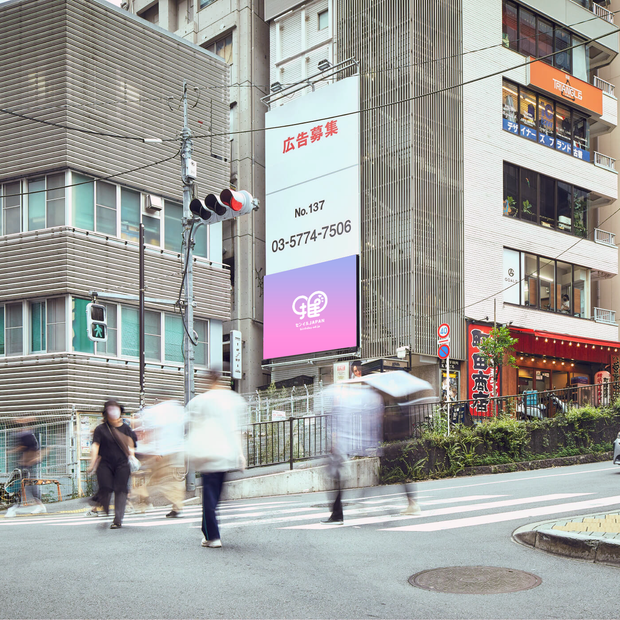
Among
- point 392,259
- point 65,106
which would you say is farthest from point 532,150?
point 65,106

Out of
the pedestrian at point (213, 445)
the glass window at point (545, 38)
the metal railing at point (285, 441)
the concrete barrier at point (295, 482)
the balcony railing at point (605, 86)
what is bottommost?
the concrete barrier at point (295, 482)

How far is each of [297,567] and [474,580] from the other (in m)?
1.56

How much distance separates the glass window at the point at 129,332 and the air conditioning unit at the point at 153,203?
3350 millimetres

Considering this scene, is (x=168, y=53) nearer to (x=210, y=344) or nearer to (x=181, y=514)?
(x=210, y=344)

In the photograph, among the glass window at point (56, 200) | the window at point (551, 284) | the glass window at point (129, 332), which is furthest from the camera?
the window at point (551, 284)

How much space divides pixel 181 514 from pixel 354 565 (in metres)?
6.97

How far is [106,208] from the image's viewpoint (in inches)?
1028

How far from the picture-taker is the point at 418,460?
19.2m

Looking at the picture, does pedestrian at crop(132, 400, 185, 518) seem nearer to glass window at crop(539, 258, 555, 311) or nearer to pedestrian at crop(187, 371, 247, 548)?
pedestrian at crop(187, 371, 247, 548)

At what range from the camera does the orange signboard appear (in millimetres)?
35656

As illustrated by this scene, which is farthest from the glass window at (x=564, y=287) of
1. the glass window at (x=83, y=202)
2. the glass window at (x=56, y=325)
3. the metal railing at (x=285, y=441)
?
the glass window at (x=56, y=325)

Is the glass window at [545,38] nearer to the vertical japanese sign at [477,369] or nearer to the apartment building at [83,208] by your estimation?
the vertical japanese sign at [477,369]

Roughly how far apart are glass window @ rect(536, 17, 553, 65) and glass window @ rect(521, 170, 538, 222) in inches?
212

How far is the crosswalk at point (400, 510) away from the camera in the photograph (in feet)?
33.4
